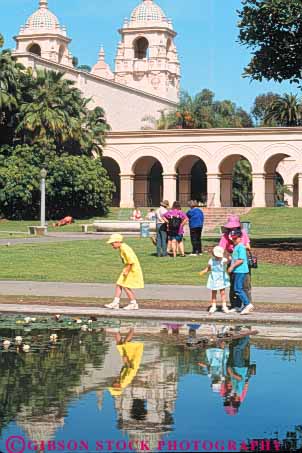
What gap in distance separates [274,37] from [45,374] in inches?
777

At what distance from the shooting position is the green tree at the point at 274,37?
88.0 feet

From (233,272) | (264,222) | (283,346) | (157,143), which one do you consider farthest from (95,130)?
(283,346)

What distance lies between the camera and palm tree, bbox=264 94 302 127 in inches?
3196

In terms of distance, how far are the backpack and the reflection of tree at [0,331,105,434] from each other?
1228 cm

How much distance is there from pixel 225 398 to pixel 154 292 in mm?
10075

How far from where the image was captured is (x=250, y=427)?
7629 mm

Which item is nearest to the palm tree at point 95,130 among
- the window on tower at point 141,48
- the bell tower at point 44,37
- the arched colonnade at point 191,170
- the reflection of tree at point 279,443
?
the arched colonnade at point 191,170

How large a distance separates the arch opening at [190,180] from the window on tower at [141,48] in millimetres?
31540

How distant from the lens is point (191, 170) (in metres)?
72.1

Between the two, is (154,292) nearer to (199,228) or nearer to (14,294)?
(14,294)

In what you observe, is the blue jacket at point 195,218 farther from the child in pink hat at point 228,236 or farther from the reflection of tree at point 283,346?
the reflection of tree at point 283,346

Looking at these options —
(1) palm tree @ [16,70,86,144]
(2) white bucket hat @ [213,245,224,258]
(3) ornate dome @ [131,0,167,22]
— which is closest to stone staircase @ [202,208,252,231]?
(1) palm tree @ [16,70,86,144]

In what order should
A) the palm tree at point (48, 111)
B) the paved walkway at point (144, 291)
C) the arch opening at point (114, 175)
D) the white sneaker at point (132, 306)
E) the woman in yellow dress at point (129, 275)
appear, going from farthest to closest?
the arch opening at point (114, 175) → the palm tree at point (48, 111) → the paved walkway at point (144, 291) → the white sneaker at point (132, 306) → the woman in yellow dress at point (129, 275)

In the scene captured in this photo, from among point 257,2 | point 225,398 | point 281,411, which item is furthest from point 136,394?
point 257,2
